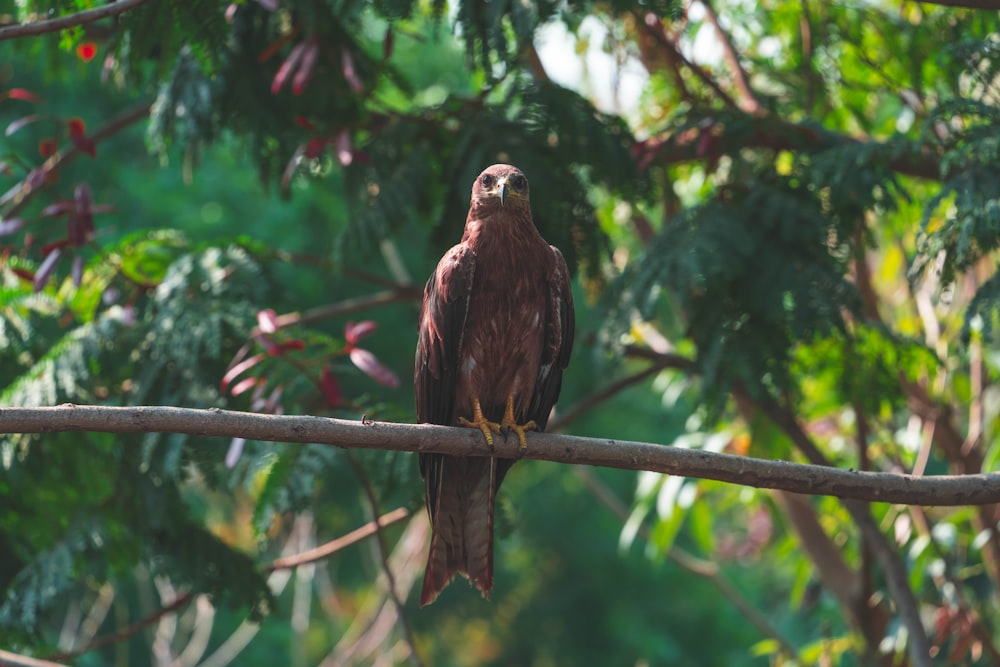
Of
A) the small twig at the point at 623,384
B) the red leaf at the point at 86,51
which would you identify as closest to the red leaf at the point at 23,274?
the red leaf at the point at 86,51

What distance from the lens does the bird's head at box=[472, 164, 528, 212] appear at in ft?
13.0

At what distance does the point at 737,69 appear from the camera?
554 cm

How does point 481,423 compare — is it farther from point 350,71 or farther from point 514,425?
point 350,71

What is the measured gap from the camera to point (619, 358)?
4.67 meters

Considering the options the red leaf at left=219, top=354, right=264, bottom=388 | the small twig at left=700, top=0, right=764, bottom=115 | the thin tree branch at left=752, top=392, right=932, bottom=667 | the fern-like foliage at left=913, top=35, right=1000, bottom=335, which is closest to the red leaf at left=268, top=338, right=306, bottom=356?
the red leaf at left=219, top=354, right=264, bottom=388

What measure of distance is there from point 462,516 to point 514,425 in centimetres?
50

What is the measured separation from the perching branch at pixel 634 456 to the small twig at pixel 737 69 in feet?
8.46

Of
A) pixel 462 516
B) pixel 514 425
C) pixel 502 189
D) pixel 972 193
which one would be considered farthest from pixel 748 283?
pixel 462 516

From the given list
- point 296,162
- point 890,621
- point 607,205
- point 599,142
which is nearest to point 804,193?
point 599,142

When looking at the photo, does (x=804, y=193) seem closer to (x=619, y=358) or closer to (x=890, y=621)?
(x=619, y=358)

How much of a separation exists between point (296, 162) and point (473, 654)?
13347 mm

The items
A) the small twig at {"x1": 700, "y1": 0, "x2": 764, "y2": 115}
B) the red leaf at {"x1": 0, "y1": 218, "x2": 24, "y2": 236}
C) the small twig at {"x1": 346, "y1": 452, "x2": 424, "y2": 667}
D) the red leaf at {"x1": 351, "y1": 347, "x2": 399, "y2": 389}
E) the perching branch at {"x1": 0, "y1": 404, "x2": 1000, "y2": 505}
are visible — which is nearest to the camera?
the perching branch at {"x1": 0, "y1": 404, "x2": 1000, "y2": 505}

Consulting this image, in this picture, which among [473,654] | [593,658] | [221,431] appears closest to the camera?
[221,431]

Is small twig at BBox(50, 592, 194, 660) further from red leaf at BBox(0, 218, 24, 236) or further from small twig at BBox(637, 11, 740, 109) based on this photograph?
small twig at BBox(637, 11, 740, 109)
